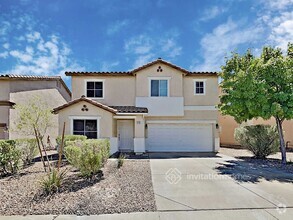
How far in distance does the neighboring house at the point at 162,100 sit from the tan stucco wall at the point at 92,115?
8.51 ft

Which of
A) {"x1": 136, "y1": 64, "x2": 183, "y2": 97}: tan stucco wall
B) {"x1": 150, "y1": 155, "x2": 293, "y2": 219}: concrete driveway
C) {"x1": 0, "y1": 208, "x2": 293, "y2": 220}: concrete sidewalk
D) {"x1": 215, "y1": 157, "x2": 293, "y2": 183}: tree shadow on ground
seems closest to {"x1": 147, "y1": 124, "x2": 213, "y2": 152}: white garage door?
{"x1": 136, "y1": 64, "x2": 183, "y2": 97}: tan stucco wall

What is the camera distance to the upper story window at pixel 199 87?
63.4 ft

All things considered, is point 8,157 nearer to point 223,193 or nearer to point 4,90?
point 223,193

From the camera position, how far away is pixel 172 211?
20.0ft

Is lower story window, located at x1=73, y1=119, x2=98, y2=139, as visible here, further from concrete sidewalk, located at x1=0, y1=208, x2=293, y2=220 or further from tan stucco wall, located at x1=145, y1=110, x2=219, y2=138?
concrete sidewalk, located at x1=0, y1=208, x2=293, y2=220

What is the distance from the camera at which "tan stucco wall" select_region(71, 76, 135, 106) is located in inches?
750

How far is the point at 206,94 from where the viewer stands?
63.1ft

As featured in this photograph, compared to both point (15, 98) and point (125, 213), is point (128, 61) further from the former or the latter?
point (125, 213)

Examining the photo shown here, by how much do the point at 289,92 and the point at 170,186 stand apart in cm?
903

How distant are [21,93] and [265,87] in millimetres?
18862

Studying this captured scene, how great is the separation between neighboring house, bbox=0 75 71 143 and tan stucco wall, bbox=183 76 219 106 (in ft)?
36.4

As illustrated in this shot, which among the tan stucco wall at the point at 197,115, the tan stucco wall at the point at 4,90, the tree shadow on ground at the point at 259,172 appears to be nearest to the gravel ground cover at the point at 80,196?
the tree shadow on ground at the point at 259,172

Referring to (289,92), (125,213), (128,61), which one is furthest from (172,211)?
(128,61)

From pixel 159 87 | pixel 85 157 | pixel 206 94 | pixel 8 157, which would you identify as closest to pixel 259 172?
pixel 85 157
